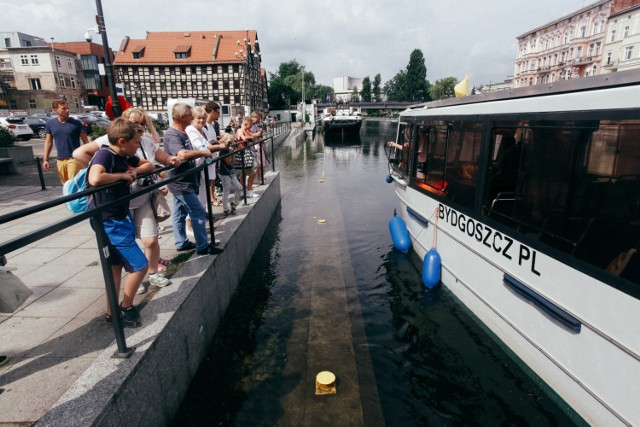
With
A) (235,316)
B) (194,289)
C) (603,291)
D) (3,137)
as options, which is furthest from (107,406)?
(3,137)

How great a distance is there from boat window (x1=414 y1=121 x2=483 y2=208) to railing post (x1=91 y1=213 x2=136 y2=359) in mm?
3917

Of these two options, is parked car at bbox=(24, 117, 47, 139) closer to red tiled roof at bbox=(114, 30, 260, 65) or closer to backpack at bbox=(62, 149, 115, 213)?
red tiled roof at bbox=(114, 30, 260, 65)

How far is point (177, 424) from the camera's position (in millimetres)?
3039

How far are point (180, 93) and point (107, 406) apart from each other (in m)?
61.9

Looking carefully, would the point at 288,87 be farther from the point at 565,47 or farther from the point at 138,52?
the point at 565,47

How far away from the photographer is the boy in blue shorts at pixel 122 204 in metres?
2.82

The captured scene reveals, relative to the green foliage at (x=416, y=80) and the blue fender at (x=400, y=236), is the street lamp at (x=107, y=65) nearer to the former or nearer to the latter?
the blue fender at (x=400, y=236)

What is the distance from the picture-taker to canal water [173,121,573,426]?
3.28 metres

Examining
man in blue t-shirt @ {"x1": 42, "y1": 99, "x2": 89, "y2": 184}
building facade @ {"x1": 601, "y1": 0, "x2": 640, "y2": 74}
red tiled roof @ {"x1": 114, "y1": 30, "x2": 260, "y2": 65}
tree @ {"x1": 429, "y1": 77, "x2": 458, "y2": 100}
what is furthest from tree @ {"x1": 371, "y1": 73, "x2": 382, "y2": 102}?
man in blue t-shirt @ {"x1": 42, "y1": 99, "x2": 89, "y2": 184}

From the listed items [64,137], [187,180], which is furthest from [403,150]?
[64,137]

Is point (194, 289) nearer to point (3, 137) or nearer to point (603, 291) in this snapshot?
point (603, 291)

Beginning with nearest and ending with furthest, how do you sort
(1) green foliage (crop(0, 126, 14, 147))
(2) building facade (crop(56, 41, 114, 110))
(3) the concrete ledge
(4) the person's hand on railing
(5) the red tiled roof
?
(3) the concrete ledge → (4) the person's hand on railing → (1) green foliage (crop(0, 126, 14, 147)) → (5) the red tiled roof → (2) building facade (crop(56, 41, 114, 110))

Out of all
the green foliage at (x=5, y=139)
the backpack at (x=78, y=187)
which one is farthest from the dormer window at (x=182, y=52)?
the backpack at (x=78, y=187)

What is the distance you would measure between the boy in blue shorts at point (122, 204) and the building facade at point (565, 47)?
6552cm
